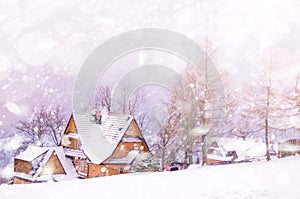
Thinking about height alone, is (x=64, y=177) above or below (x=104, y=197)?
below

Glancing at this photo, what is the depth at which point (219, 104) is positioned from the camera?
1565 centimetres

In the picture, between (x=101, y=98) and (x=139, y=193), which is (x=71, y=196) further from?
(x=101, y=98)

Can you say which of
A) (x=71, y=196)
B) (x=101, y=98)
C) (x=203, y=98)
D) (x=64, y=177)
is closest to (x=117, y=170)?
(x=64, y=177)

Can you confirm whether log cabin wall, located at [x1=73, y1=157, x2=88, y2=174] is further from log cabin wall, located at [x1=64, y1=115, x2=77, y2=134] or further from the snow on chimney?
the snow on chimney

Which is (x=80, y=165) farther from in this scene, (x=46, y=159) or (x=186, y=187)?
(x=186, y=187)

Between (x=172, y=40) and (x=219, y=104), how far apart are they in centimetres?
438

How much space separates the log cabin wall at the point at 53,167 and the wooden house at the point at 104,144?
95 cm

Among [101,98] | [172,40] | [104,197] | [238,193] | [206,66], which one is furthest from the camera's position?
[101,98]

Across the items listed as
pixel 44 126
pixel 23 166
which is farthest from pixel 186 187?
pixel 44 126

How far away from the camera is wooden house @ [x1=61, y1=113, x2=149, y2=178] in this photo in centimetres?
2162

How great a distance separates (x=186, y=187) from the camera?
26.0ft

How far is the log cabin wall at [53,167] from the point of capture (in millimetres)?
24250

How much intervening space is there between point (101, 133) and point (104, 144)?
1.09 metres

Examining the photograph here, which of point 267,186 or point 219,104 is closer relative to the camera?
point 267,186
